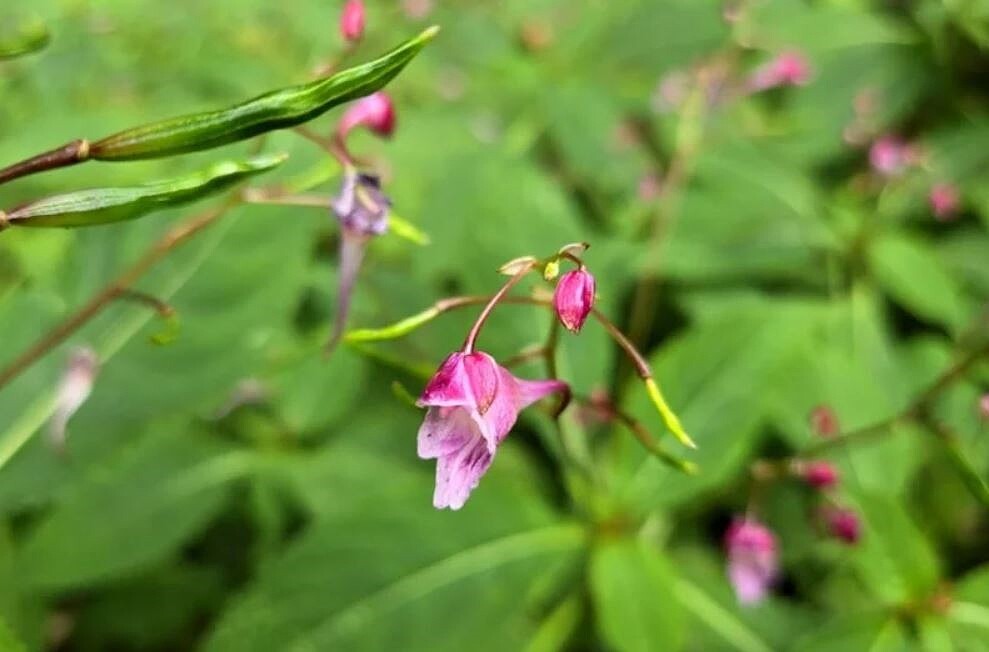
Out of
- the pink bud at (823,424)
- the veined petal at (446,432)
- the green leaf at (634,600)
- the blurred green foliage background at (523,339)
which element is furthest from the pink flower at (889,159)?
the veined petal at (446,432)

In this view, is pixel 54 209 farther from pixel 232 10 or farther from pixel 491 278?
pixel 232 10

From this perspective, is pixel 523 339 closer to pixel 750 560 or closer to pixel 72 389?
pixel 750 560

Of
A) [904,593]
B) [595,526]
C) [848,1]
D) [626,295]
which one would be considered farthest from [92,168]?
[848,1]

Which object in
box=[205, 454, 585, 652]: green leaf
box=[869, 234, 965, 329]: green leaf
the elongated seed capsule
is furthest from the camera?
box=[869, 234, 965, 329]: green leaf

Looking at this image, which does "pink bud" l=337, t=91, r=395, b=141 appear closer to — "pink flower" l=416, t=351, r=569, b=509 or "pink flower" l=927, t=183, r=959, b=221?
"pink flower" l=416, t=351, r=569, b=509

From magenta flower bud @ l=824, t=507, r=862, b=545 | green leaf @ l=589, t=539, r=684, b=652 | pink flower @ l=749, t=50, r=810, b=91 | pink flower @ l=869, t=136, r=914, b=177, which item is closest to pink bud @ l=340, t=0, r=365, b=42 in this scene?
green leaf @ l=589, t=539, r=684, b=652

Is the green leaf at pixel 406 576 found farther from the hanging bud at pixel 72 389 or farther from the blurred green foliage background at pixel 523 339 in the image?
the hanging bud at pixel 72 389

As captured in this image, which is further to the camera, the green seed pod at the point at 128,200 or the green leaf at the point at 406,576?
the green leaf at the point at 406,576
